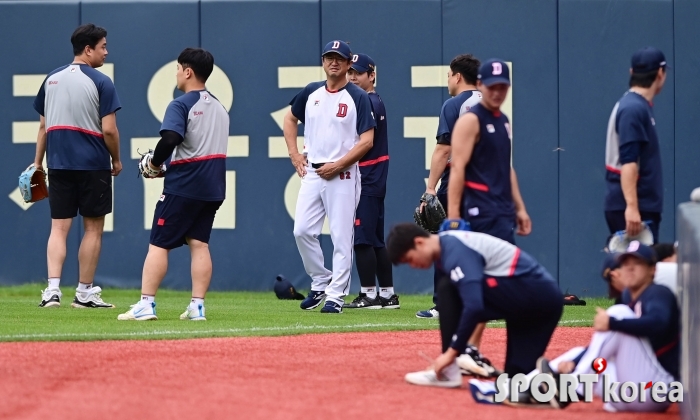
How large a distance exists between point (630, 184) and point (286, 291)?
238 inches

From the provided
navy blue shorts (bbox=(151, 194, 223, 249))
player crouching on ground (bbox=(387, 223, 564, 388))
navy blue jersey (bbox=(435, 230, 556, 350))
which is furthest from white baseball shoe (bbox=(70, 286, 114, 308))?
navy blue jersey (bbox=(435, 230, 556, 350))

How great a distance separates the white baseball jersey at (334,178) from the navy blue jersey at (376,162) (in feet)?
2.00

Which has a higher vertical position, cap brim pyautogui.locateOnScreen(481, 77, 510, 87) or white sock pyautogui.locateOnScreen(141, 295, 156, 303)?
cap brim pyautogui.locateOnScreen(481, 77, 510, 87)

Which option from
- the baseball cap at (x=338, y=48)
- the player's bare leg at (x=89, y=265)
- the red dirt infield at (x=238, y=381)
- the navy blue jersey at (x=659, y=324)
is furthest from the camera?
the player's bare leg at (x=89, y=265)

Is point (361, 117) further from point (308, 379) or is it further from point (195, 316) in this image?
point (308, 379)

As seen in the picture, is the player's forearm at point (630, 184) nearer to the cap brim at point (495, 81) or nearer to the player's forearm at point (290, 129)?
the cap brim at point (495, 81)

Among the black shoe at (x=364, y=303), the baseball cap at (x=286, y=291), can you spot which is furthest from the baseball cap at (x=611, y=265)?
the baseball cap at (x=286, y=291)

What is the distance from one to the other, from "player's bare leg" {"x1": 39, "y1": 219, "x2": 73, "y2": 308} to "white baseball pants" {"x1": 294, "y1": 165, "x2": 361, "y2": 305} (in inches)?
79.6

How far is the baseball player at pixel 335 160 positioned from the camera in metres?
9.39

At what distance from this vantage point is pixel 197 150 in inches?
335

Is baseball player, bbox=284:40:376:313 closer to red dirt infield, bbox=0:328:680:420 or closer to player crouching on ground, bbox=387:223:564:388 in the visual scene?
red dirt infield, bbox=0:328:680:420

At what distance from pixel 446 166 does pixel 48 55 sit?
5641 mm

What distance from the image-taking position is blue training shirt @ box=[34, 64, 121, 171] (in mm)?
9711

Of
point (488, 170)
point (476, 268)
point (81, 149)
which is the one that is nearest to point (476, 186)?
point (488, 170)
